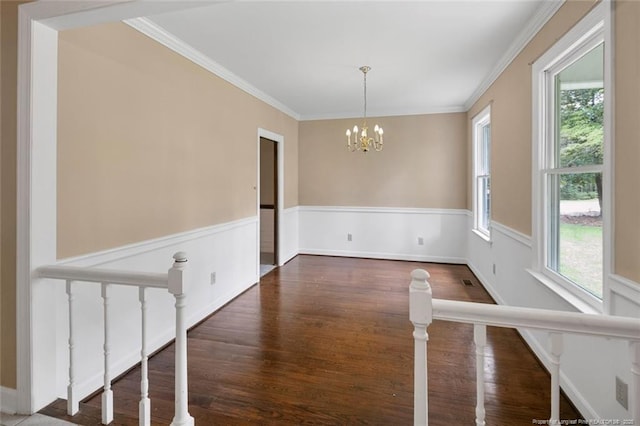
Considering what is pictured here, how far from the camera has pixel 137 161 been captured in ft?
7.52

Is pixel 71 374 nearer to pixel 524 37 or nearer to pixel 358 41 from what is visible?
pixel 358 41

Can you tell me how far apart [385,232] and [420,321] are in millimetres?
4550

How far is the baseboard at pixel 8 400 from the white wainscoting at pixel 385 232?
4.47 m

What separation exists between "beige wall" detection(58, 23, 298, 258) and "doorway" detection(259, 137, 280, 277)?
155 centimetres

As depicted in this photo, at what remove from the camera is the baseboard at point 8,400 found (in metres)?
1.66

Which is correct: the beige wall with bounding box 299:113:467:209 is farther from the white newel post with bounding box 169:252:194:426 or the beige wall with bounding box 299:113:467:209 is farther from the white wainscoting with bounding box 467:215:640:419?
the white newel post with bounding box 169:252:194:426

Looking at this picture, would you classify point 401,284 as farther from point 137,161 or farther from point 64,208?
point 64,208

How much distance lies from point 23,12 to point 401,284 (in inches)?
164

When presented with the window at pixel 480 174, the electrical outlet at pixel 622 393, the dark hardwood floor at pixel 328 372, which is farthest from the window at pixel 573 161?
the window at pixel 480 174

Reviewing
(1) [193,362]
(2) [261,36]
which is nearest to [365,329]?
(1) [193,362]

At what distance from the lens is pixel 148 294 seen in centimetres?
247

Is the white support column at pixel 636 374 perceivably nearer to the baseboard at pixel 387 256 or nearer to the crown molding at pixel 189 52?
the crown molding at pixel 189 52

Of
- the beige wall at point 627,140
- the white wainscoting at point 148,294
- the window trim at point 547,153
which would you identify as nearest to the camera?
the beige wall at point 627,140

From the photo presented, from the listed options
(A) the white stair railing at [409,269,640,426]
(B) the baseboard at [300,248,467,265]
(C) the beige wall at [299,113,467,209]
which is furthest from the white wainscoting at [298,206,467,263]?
(A) the white stair railing at [409,269,640,426]
